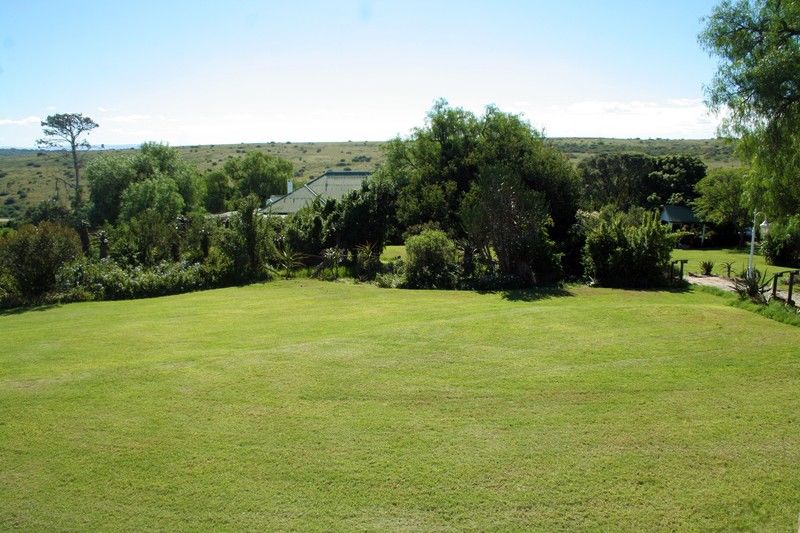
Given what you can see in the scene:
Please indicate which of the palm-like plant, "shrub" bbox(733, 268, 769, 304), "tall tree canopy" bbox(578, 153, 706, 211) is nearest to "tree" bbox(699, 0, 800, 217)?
"shrub" bbox(733, 268, 769, 304)

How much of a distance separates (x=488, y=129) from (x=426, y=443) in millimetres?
24049

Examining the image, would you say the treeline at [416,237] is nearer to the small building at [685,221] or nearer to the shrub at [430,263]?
the shrub at [430,263]

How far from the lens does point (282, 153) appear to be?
131250 mm

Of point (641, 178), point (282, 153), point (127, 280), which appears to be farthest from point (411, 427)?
point (282, 153)

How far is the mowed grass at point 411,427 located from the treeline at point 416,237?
28.5 feet

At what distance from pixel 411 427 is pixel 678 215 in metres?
52.3

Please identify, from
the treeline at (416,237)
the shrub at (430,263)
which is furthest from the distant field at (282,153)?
the shrub at (430,263)

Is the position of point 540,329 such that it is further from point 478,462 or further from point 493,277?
point 493,277

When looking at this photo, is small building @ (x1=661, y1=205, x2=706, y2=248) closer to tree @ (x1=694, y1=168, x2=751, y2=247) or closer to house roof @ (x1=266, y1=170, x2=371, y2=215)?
tree @ (x1=694, y1=168, x2=751, y2=247)

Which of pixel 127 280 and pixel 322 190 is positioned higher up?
pixel 322 190

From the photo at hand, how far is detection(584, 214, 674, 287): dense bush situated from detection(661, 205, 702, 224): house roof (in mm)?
33853

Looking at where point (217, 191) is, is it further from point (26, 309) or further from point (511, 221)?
point (511, 221)

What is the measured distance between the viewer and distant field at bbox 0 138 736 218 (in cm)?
8712

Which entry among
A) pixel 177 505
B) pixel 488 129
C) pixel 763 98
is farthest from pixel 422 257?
pixel 177 505
